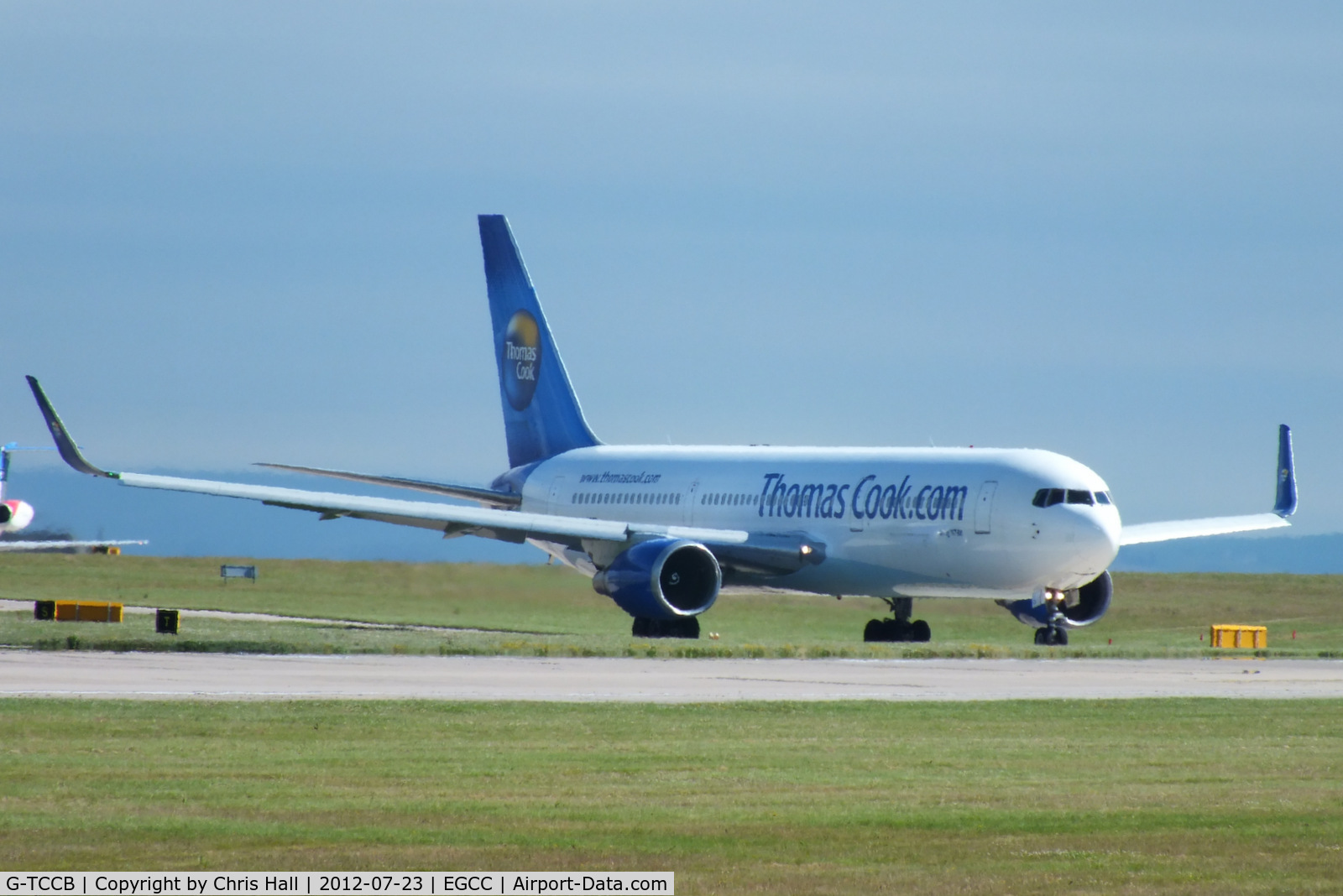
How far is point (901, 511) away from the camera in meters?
39.1

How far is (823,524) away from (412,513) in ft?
27.9

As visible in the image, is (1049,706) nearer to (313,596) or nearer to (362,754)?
(362,754)

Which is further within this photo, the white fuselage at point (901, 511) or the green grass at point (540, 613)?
the white fuselage at point (901, 511)

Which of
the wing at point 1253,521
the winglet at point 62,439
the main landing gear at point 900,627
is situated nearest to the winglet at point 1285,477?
the wing at point 1253,521

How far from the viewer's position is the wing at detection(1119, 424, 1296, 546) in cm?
4412

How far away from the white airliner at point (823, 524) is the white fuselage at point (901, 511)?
0.04 meters

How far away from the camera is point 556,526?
39.8m

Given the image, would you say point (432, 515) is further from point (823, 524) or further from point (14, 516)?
point (14, 516)

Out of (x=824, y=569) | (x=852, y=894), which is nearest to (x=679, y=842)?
(x=852, y=894)

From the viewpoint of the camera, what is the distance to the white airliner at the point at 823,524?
37.2m

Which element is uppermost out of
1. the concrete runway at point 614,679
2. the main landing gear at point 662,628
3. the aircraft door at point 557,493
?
the aircraft door at point 557,493
